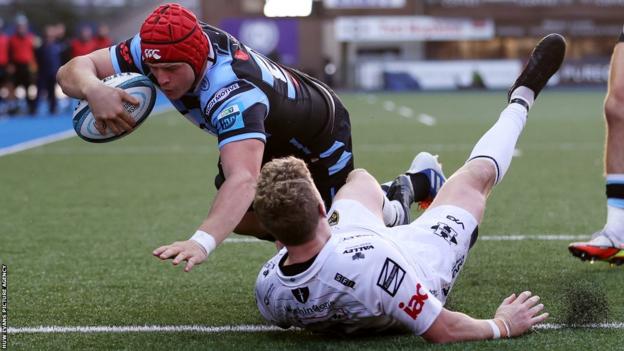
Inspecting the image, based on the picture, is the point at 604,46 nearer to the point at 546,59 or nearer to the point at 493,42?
the point at 493,42

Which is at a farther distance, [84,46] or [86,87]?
[84,46]

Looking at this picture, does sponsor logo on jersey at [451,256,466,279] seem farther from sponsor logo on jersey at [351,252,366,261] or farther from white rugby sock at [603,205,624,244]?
white rugby sock at [603,205,624,244]

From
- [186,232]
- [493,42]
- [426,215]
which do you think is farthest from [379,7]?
[426,215]

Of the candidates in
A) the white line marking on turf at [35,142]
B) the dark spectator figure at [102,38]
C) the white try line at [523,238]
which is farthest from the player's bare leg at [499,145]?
the dark spectator figure at [102,38]

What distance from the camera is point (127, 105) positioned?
436 cm

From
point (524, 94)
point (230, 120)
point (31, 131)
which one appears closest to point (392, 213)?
point (524, 94)

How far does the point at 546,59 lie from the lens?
5.58m

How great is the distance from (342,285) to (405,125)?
14.4m

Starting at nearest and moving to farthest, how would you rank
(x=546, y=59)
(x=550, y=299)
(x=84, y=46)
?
(x=550, y=299) < (x=546, y=59) < (x=84, y=46)

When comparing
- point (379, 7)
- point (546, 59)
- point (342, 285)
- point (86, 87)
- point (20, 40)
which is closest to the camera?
point (342, 285)

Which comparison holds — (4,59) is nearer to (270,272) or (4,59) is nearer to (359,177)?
(359,177)

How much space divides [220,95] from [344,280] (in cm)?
93

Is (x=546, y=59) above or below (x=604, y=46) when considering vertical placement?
above

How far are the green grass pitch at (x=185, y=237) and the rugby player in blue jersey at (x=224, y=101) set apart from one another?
561mm
